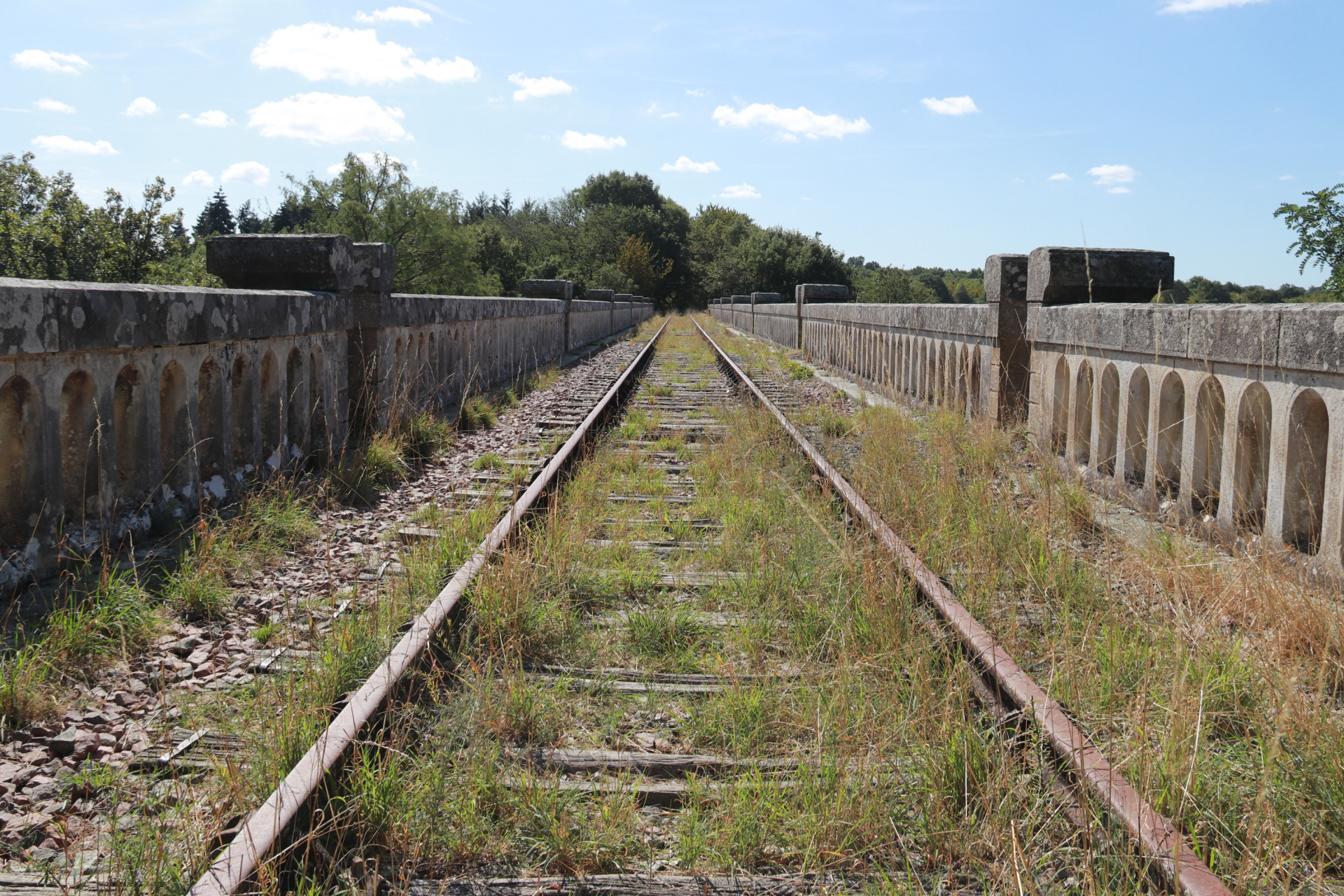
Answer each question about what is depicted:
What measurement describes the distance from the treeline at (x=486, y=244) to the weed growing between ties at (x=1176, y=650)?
2.17m

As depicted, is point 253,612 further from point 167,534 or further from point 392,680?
point 392,680

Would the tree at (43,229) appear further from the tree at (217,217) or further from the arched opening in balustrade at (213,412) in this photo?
the tree at (217,217)

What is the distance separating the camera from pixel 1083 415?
6234mm

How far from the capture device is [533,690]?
275 cm

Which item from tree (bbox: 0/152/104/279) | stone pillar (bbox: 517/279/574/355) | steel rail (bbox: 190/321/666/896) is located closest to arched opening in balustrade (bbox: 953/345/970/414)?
steel rail (bbox: 190/321/666/896)

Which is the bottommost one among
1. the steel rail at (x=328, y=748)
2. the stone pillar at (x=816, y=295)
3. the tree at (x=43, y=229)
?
the steel rail at (x=328, y=748)

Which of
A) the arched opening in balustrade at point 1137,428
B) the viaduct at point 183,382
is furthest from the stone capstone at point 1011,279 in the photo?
the viaduct at point 183,382

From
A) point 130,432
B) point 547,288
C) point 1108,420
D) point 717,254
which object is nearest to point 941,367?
point 1108,420

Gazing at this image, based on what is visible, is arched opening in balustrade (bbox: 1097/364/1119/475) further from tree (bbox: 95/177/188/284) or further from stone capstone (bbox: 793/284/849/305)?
tree (bbox: 95/177/188/284)

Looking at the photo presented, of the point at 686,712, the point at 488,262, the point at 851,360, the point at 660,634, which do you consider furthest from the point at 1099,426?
the point at 488,262

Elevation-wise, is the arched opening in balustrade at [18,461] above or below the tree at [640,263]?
below

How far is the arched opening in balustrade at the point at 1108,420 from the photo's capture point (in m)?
5.82

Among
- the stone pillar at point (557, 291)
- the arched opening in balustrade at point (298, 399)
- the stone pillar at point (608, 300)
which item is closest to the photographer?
the arched opening in balustrade at point (298, 399)

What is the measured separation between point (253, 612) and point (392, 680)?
1.39 m
